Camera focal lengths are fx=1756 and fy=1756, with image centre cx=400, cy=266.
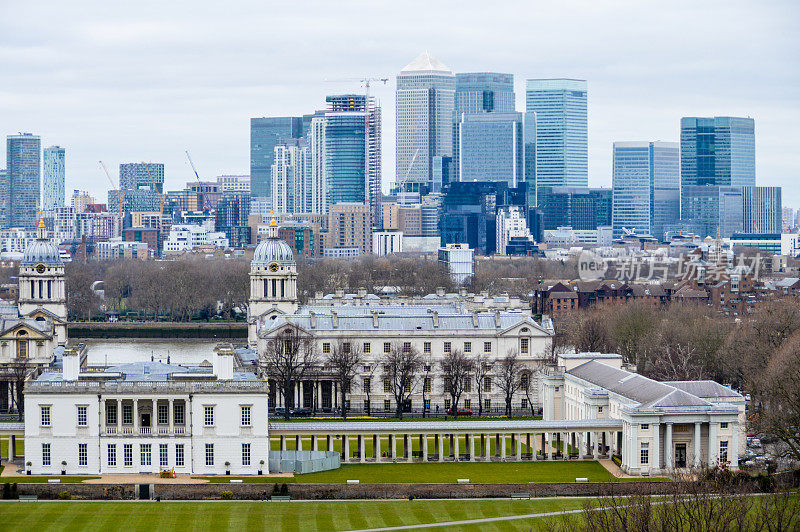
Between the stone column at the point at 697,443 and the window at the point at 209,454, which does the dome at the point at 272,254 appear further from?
the stone column at the point at 697,443

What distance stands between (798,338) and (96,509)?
54.9m

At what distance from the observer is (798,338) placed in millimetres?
110938

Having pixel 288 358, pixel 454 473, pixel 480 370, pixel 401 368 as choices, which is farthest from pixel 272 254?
pixel 454 473

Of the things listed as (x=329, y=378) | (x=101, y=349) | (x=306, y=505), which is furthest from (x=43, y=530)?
(x=101, y=349)

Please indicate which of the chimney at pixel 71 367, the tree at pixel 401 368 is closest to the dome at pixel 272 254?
the tree at pixel 401 368

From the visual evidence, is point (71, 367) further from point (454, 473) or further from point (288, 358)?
point (288, 358)

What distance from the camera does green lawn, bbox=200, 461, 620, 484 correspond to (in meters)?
78.0

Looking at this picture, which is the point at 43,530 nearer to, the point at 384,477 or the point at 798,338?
the point at 384,477

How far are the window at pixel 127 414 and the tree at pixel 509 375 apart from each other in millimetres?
30574

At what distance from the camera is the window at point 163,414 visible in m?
81.4

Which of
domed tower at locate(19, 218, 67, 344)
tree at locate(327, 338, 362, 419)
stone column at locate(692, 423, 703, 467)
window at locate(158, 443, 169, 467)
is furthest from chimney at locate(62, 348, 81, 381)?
domed tower at locate(19, 218, 67, 344)

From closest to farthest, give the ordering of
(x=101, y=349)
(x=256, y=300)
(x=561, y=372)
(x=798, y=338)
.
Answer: (x=561, y=372), (x=798, y=338), (x=256, y=300), (x=101, y=349)

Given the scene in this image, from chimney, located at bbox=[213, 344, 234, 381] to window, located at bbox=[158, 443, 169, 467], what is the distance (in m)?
4.06

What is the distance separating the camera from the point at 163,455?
265ft
